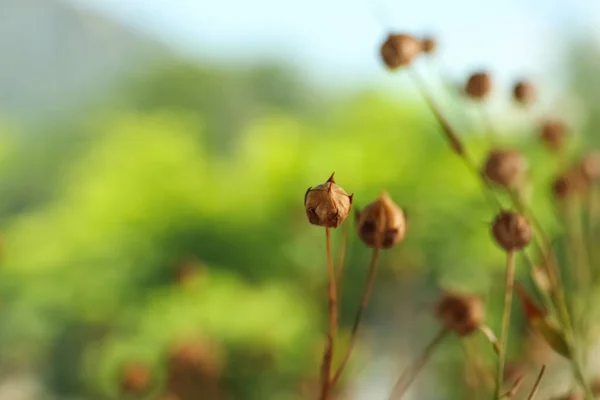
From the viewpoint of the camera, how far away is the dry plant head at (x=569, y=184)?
0.83 feet

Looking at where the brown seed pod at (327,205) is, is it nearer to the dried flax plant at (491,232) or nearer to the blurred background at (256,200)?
the dried flax plant at (491,232)

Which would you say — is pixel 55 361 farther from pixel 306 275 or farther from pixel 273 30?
pixel 273 30

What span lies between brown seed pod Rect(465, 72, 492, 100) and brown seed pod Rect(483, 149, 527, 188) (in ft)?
0.08

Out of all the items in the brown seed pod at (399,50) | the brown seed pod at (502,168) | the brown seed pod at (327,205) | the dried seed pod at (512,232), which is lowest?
the brown seed pod at (327,205)

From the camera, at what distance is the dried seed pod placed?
178 millimetres

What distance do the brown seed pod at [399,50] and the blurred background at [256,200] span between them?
0.04m

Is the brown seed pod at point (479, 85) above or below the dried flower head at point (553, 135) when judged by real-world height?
below

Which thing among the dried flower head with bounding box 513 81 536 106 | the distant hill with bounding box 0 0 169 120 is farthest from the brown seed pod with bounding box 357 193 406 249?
the distant hill with bounding box 0 0 169 120

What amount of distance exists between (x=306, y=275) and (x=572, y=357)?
505mm

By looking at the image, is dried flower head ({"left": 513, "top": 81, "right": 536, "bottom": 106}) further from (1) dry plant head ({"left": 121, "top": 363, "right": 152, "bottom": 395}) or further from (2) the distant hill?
(2) the distant hill

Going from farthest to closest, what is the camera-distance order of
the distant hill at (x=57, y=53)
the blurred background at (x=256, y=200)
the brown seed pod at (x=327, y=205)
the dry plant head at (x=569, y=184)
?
the distant hill at (x=57, y=53) < the blurred background at (x=256, y=200) < the dry plant head at (x=569, y=184) < the brown seed pod at (x=327, y=205)

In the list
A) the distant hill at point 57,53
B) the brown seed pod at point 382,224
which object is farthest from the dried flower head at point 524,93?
the distant hill at point 57,53

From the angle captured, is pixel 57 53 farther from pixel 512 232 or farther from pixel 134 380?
pixel 512 232

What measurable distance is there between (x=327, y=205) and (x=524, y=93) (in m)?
0.13
